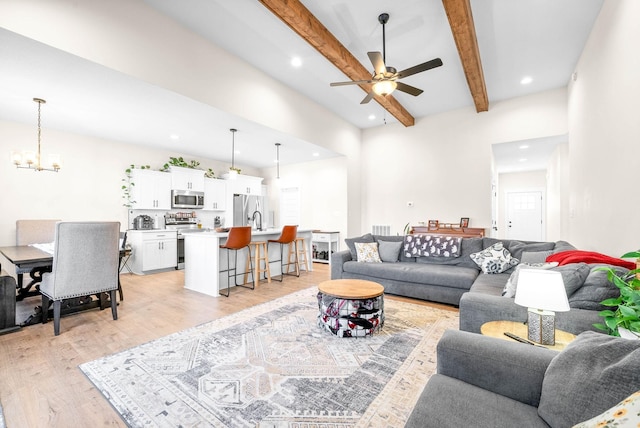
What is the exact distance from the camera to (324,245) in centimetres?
696

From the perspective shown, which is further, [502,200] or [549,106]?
[502,200]

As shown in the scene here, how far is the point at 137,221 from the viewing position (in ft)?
18.7

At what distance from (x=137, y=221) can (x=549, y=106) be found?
8.12 m

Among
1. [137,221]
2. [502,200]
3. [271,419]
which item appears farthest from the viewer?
[502,200]

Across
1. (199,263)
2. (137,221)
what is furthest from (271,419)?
(137,221)

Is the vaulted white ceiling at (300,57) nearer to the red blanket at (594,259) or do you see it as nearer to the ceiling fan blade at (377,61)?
the ceiling fan blade at (377,61)

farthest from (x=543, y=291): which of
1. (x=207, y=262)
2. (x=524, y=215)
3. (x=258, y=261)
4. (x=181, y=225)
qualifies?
(x=524, y=215)

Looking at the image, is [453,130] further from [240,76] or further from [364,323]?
[364,323]

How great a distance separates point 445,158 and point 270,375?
5.44 m

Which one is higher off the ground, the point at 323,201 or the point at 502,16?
the point at 502,16

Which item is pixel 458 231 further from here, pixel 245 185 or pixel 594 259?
pixel 245 185

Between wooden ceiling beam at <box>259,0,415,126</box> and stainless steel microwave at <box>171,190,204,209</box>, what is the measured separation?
4434 mm

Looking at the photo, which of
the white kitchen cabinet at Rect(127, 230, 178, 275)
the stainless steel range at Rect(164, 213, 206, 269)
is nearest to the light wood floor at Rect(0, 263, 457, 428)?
the white kitchen cabinet at Rect(127, 230, 178, 275)

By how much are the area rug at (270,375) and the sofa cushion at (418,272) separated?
1.96 ft
